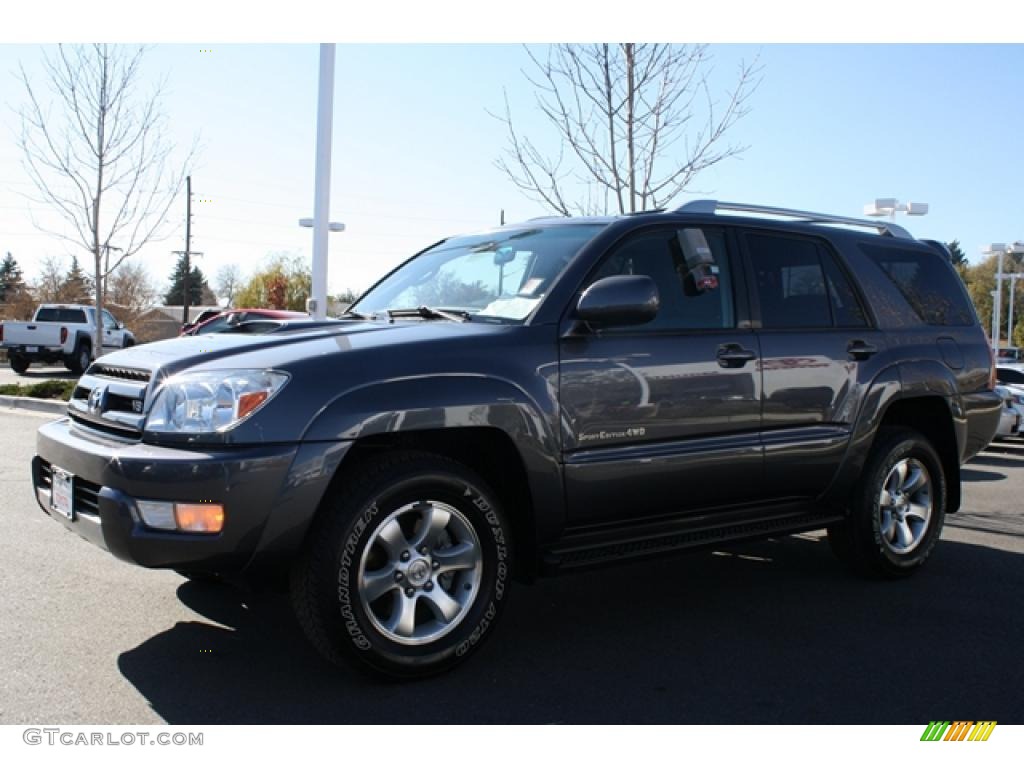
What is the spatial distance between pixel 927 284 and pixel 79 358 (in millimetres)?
22549

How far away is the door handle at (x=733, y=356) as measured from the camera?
4.50 m

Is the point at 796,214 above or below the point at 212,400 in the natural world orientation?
above

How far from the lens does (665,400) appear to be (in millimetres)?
4258

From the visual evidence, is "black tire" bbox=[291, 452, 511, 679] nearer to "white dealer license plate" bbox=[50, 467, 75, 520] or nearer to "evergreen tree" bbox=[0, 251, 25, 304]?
"white dealer license plate" bbox=[50, 467, 75, 520]

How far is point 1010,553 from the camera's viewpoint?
623 centimetres

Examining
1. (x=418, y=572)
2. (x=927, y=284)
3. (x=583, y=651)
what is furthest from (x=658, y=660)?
(x=927, y=284)

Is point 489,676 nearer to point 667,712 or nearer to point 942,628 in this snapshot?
point 667,712

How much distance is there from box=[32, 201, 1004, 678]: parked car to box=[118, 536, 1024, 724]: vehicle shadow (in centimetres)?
24

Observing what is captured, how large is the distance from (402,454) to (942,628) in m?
2.72

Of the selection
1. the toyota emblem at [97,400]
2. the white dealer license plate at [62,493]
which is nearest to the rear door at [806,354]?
the toyota emblem at [97,400]

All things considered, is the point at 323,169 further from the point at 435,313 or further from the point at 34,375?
the point at 34,375

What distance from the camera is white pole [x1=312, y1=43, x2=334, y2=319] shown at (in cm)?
1275

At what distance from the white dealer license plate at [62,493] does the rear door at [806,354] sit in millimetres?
3079

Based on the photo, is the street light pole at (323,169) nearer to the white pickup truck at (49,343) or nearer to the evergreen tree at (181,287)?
the white pickup truck at (49,343)
